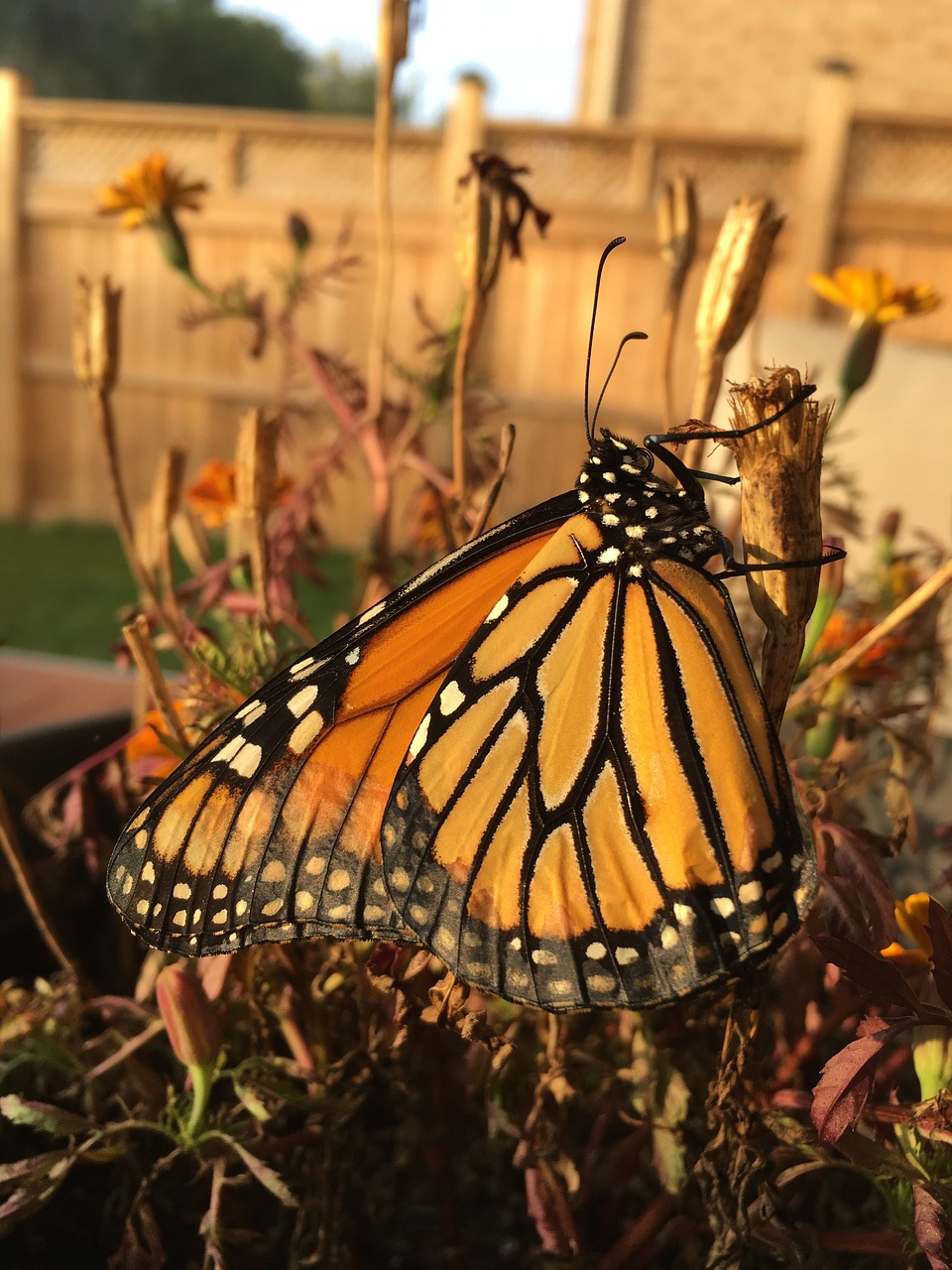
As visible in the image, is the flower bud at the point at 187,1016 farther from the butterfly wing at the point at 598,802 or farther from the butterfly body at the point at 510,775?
the butterfly wing at the point at 598,802

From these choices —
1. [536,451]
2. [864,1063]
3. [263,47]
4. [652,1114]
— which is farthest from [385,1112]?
[263,47]

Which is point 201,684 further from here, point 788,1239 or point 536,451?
point 536,451

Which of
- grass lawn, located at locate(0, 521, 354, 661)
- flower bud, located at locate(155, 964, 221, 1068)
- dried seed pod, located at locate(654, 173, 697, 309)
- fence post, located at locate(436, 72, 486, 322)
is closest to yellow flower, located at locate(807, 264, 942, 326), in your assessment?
dried seed pod, located at locate(654, 173, 697, 309)

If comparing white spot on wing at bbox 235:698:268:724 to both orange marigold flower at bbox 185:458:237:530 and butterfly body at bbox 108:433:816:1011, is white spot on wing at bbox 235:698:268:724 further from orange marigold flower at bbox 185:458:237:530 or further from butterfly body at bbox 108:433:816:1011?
orange marigold flower at bbox 185:458:237:530

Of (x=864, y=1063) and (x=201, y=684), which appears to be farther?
(x=201, y=684)

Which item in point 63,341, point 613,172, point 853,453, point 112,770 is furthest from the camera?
point 63,341

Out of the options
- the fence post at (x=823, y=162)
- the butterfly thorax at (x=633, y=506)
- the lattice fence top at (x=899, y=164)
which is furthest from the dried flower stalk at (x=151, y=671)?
the lattice fence top at (x=899, y=164)

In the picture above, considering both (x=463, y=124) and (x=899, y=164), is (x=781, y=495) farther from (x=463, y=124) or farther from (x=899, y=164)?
(x=899, y=164)

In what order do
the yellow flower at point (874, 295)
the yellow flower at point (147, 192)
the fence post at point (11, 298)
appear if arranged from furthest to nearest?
1. the fence post at point (11, 298)
2. the yellow flower at point (147, 192)
3. the yellow flower at point (874, 295)
